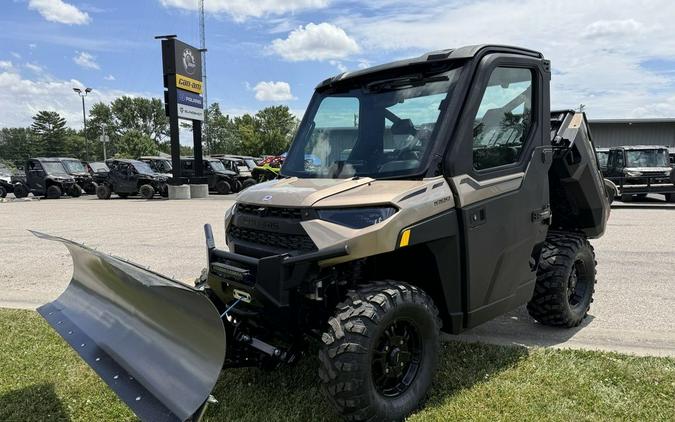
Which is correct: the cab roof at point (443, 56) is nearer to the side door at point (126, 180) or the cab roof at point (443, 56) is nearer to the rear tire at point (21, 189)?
the side door at point (126, 180)

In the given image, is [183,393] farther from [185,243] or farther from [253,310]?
[185,243]

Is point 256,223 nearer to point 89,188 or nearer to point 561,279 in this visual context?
point 561,279

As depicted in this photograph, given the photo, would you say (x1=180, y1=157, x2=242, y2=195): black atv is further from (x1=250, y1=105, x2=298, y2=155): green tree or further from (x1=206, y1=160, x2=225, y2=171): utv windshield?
(x1=250, y1=105, x2=298, y2=155): green tree

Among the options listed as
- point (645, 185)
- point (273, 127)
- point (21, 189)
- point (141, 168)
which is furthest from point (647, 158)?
point (273, 127)

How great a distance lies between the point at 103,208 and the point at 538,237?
18.0m

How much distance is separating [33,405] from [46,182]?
24.5 meters

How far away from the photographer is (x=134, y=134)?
287 ft

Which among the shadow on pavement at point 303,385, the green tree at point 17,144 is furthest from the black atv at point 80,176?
the green tree at point 17,144

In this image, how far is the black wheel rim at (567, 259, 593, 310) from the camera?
490 cm

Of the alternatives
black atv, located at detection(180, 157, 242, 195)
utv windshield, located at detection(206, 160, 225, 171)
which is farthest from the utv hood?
utv windshield, located at detection(206, 160, 225, 171)

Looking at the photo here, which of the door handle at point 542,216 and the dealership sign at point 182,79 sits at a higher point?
the dealership sign at point 182,79

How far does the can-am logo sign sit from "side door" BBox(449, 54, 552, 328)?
21.4 meters

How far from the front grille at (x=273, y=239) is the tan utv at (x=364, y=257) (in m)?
0.01

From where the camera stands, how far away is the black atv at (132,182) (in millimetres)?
23703
